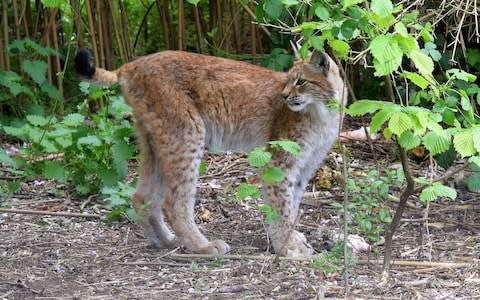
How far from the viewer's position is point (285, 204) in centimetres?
576

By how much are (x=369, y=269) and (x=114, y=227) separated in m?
1.86

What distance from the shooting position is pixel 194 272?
5.21 metres

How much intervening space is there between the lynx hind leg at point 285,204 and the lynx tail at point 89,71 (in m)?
1.15

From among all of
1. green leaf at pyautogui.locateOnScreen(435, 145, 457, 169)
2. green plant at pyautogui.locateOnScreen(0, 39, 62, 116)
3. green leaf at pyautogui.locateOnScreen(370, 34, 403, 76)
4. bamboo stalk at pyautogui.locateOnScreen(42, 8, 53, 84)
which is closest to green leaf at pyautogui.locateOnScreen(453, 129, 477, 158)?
green leaf at pyautogui.locateOnScreen(370, 34, 403, 76)

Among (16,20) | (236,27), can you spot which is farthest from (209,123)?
(16,20)

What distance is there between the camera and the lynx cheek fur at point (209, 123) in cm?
570

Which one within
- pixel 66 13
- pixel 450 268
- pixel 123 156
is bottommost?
pixel 450 268

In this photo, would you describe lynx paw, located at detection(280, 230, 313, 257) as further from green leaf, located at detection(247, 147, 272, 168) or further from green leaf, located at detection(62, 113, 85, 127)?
green leaf, located at detection(62, 113, 85, 127)

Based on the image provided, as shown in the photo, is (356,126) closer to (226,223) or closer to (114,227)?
(226,223)

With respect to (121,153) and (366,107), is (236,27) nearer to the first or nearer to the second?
(121,153)

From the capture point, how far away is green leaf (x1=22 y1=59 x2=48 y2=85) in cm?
789

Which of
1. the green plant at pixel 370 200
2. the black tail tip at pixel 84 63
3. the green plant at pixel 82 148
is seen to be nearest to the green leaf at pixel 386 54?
the green plant at pixel 370 200

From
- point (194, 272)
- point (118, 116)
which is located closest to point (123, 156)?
point (118, 116)

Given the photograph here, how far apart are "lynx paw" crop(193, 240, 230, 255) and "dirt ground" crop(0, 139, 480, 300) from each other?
86mm
